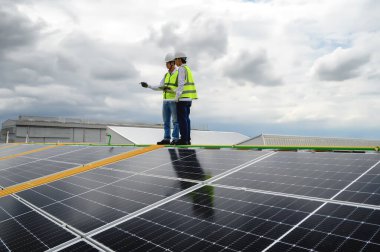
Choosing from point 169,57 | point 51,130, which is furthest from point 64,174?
point 51,130

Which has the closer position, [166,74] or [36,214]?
[36,214]

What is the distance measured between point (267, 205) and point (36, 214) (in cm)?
329

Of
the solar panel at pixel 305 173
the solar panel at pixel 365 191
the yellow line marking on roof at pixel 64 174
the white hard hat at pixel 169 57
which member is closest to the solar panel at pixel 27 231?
the yellow line marking on roof at pixel 64 174

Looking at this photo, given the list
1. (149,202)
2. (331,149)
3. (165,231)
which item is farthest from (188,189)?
(331,149)

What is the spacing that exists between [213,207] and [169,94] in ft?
21.0

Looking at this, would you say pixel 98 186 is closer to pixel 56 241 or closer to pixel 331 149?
pixel 56 241

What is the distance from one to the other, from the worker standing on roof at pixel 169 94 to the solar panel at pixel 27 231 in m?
5.16

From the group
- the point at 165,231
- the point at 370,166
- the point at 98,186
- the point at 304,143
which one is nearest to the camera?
the point at 165,231

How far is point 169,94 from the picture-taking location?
984 centimetres

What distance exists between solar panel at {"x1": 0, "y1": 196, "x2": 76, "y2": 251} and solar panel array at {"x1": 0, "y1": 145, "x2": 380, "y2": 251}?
2 centimetres

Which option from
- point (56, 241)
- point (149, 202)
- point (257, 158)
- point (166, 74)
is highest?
point (166, 74)

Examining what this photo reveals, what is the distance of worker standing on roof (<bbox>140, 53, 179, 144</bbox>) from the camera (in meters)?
9.70

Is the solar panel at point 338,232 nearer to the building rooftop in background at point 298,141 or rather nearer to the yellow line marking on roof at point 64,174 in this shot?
the yellow line marking on roof at point 64,174

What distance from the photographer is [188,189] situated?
4.58 meters
